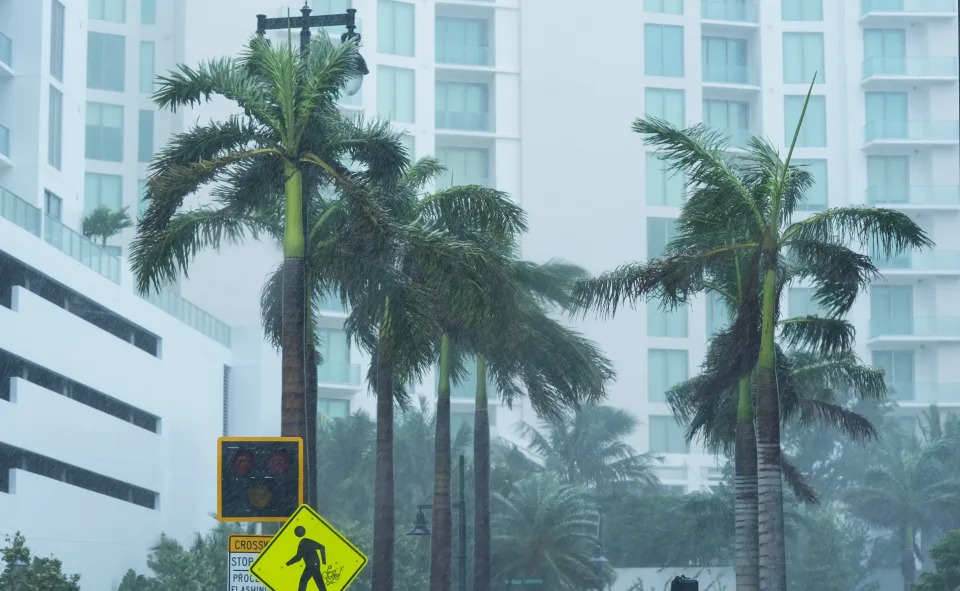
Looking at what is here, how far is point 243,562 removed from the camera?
1446 centimetres

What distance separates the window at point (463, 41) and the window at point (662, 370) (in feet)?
59.5

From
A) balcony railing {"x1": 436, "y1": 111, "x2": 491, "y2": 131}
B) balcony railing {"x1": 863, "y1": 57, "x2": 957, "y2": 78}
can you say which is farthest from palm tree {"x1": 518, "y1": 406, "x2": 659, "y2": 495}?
balcony railing {"x1": 863, "y1": 57, "x2": 957, "y2": 78}

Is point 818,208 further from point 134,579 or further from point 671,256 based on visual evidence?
point 671,256

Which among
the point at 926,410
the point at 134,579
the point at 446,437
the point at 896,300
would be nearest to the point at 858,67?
the point at 896,300

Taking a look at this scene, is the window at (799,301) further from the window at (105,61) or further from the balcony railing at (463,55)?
the window at (105,61)

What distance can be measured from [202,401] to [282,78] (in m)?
43.2

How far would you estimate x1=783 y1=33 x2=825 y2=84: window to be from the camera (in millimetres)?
92688

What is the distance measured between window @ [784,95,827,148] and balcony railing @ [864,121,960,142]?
2517mm

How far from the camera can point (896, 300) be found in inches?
3656

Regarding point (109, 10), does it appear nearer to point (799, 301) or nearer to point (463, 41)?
point (463, 41)

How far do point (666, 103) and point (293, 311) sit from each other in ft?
227

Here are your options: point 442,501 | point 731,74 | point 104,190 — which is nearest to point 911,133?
point 731,74

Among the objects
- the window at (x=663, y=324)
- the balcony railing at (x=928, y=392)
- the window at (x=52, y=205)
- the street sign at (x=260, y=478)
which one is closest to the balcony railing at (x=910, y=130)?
the balcony railing at (x=928, y=392)

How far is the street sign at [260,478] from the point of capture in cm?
1369
